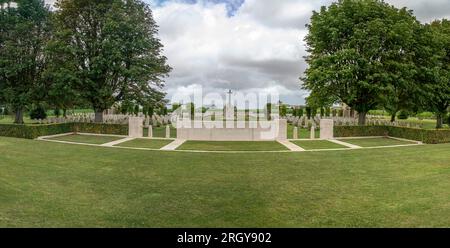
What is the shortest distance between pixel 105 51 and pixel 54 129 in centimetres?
704

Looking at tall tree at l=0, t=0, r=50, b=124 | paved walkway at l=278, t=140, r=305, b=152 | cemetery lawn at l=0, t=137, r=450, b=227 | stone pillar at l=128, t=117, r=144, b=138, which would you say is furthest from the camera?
tall tree at l=0, t=0, r=50, b=124

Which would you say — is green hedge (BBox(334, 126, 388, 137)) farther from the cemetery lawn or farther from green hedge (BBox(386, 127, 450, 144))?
the cemetery lawn

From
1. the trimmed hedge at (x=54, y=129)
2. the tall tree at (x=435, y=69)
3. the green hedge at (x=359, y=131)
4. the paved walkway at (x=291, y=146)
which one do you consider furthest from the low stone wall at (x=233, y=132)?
the tall tree at (x=435, y=69)

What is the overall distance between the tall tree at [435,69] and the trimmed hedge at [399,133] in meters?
5.42

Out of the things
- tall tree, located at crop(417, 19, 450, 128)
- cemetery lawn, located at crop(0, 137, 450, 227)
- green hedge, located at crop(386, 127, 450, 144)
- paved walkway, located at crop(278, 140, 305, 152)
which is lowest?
cemetery lawn, located at crop(0, 137, 450, 227)

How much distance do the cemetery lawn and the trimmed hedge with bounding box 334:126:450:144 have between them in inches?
306

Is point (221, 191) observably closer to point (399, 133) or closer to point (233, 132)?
point (233, 132)

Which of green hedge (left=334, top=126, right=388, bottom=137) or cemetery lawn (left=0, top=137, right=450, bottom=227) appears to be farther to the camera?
green hedge (left=334, top=126, right=388, bottom=137)

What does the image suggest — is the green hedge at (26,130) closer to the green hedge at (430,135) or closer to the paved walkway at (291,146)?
the paved walkway at (291,146)

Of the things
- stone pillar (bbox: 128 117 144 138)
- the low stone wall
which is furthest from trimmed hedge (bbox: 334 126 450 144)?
stone pillar (bbox: 128 117 144 138)

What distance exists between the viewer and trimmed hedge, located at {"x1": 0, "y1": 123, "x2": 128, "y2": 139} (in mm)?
20781

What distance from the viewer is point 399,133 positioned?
76.0 feet

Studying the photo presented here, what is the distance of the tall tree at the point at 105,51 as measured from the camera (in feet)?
84.2

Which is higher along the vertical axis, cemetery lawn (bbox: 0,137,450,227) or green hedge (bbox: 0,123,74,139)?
green hedge (bbox: 0,123,74,139)
